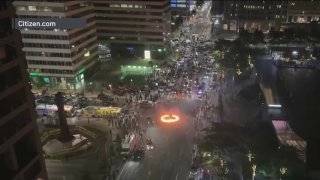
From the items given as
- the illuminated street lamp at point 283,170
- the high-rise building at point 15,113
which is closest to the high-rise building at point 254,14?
the illuminated street lamp at point 283,170

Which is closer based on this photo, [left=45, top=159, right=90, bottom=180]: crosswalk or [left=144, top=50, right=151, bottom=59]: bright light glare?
[left=45, top=159, right=90, bottom=180]: crosswalk

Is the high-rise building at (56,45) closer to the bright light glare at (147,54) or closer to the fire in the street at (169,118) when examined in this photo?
the bright light glare at (147,54)

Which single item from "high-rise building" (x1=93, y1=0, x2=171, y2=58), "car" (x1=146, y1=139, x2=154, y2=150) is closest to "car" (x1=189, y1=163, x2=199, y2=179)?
"car" (x1=146, y1=139, x2=154, y2=150)

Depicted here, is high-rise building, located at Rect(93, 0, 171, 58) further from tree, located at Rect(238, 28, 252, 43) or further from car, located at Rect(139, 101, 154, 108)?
car, located at Rect(139, 101, 154, 108)

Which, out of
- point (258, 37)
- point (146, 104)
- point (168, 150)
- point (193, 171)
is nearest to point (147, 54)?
point (146, 104)

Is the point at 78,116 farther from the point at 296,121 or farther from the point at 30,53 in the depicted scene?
the point at 296,121

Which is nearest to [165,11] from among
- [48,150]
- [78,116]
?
[78,116]
